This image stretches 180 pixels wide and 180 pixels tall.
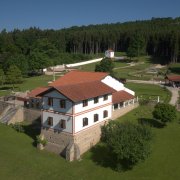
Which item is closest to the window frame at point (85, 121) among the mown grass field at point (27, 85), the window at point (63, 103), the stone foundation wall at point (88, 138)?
the stone foundation wall at point (88, 138)

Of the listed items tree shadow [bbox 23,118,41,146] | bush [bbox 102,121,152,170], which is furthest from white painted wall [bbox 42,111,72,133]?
bush [bbox 102,121,152,170]

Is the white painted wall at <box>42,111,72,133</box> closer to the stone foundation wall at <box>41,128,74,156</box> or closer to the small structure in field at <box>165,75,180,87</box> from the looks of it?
the stone foundation wall at <box>41,128,74,156</box>

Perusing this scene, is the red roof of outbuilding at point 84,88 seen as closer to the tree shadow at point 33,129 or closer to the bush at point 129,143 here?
the tree shadow at point 33,129

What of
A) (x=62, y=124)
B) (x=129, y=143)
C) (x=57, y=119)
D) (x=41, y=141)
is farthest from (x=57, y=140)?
(x=129, y=143)

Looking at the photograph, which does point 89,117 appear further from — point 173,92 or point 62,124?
point 173,92

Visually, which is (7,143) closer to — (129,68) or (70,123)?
(70,123)

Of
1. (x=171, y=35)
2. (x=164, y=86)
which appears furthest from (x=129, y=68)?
(x=164, y=86)
